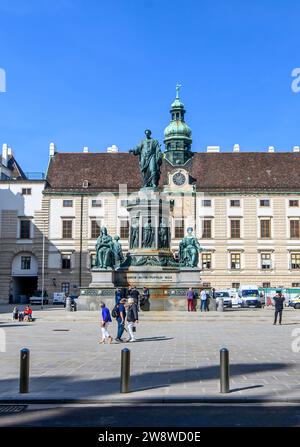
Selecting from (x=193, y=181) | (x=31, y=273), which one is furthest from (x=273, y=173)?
(x=31, y=273)

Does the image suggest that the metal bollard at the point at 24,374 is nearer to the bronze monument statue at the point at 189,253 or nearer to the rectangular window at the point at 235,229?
the bronze monument statue at the point at 189,253

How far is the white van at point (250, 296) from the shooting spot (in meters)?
55.2

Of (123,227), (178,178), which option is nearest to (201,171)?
(178,178)

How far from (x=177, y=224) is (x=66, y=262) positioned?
1401cm

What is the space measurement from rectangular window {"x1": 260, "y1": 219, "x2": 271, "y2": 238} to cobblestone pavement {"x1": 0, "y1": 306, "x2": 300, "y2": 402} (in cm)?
4505

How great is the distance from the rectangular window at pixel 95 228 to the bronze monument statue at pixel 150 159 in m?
32.9

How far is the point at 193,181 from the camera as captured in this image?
72.5m

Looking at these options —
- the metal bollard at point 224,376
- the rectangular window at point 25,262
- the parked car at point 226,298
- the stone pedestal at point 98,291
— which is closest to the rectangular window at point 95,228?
the rectangular window at point 25,262

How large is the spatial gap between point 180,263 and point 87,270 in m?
34.2

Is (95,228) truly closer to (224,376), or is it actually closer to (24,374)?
(24,374)

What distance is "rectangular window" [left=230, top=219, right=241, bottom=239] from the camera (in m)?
71.2

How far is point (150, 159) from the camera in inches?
1550

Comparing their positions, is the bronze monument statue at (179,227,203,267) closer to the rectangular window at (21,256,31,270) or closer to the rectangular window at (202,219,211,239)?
the rectangular window at (202,219,211,239)
